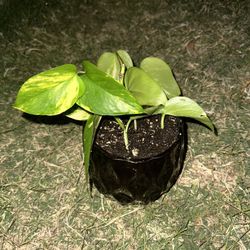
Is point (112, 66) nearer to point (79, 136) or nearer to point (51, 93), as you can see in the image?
point (51, 93)

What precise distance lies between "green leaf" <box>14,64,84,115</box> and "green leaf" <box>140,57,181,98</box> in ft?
0.90

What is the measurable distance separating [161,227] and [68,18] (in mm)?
1178

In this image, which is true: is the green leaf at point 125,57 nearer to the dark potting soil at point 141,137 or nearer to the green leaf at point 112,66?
the green leaf at point 112,66

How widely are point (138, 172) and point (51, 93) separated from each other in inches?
13.6

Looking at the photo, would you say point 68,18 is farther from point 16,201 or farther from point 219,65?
point 16,201

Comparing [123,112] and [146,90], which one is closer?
[123,112]

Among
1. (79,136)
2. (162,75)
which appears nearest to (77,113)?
(162,75)

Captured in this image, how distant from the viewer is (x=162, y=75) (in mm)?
1171

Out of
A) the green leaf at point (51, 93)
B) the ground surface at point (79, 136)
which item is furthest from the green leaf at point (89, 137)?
the ground surface at point (79, 136)

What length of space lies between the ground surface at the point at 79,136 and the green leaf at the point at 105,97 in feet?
1.62

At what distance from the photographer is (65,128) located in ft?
5.18

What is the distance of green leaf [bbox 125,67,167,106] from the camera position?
1.06 meters

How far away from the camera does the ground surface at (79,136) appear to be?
4.25 feet

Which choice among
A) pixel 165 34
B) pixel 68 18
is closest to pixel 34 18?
pixel 68 18
